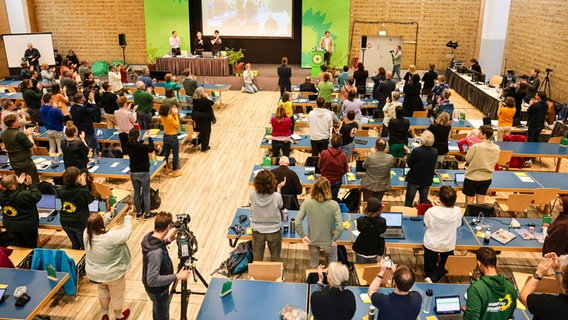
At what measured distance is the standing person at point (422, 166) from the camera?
7.19 metres

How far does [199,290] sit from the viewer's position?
6.35m

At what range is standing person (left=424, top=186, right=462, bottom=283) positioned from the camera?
5.58 metres

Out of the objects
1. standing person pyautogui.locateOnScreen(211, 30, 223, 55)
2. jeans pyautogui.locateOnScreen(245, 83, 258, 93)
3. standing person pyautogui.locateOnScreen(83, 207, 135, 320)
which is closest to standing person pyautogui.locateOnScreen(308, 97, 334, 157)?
standing person pyautogui.locateOnScreen(83, 207, 135, 320)

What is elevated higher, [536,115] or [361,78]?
[361,78]

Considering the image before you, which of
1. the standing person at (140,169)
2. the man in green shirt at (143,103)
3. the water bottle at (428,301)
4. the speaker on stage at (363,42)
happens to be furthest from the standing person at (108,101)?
the speaker on stage at (363,42)

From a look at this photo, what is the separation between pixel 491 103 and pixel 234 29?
10.6m

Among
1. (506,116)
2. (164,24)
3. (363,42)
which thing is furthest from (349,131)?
(164,24)

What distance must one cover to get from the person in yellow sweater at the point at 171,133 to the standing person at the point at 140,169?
4.56 feet

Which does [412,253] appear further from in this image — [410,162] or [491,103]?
[491,103]

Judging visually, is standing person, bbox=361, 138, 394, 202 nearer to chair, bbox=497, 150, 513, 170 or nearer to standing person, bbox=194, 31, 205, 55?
chair, bbox=497, 150, 513, 170

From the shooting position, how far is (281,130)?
921 centimetres

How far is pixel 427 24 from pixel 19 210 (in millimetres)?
17125

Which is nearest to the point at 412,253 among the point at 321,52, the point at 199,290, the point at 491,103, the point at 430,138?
the point at 430,138

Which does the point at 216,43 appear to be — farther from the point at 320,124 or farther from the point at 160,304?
the point at 160,304
